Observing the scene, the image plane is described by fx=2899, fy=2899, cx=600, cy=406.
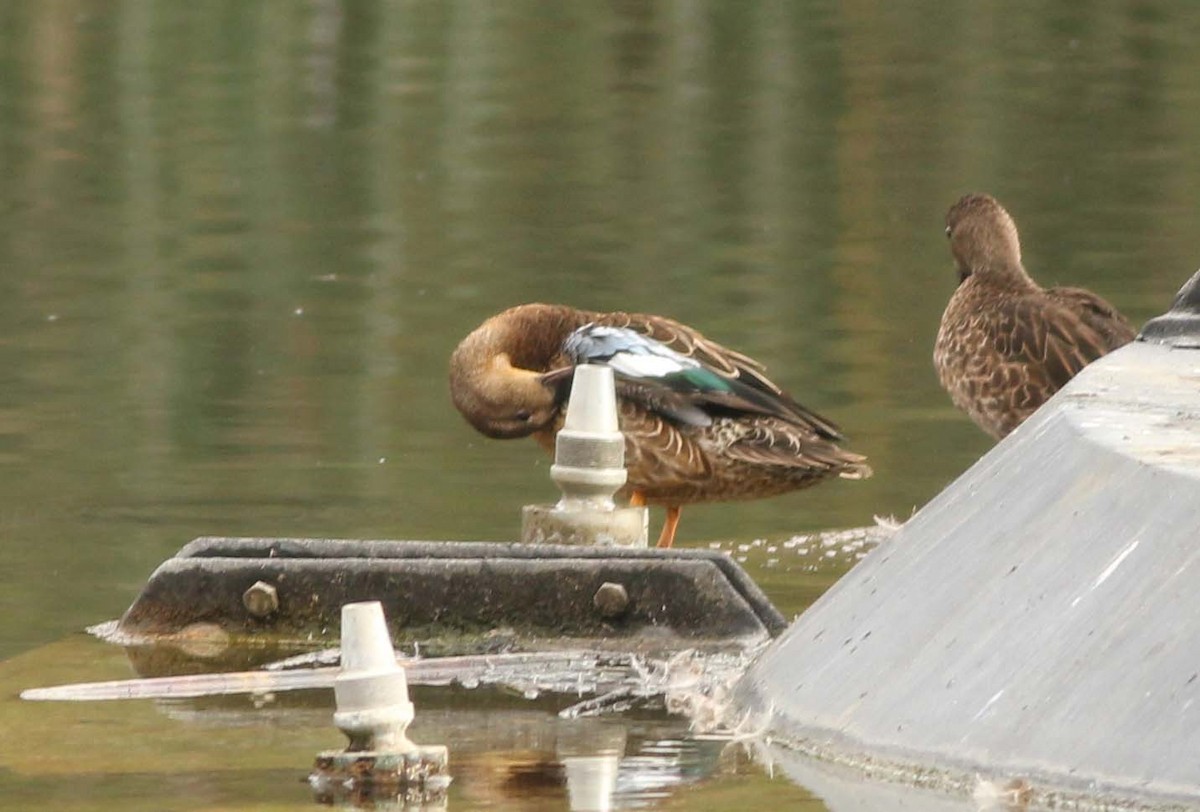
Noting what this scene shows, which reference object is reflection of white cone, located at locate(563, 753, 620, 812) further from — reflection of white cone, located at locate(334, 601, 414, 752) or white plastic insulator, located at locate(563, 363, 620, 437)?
white plastic insulator, located at locate(563, 363, 620, 437)

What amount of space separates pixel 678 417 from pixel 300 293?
6544mm

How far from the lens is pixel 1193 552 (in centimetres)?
431

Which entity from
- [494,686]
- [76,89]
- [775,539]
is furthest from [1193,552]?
[76,89]

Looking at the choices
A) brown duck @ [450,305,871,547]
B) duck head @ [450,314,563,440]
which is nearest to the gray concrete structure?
brown duck @ [450,305,871,547]

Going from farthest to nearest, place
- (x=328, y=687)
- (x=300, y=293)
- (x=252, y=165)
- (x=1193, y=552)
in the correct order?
(x=252, y=165) < (x=300, y=293) < (x=328, y=687) < (x=1193, y=552)

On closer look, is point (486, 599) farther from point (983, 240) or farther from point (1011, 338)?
point (983, 240)

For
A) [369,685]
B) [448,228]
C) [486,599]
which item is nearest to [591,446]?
[486,599]

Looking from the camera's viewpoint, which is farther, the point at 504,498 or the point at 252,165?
the point at 252,165

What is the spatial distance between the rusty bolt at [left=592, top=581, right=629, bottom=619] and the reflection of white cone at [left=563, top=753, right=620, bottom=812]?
41.5 inches

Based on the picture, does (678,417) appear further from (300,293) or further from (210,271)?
(210,271)

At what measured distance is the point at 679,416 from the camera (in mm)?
7812

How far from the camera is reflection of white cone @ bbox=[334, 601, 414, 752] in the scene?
4480 millimetres

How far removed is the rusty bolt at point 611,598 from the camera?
19.0 feet

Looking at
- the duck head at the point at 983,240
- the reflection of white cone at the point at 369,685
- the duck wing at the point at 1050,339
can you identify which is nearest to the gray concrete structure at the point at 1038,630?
the reflection of white cone at the point at 369,685
